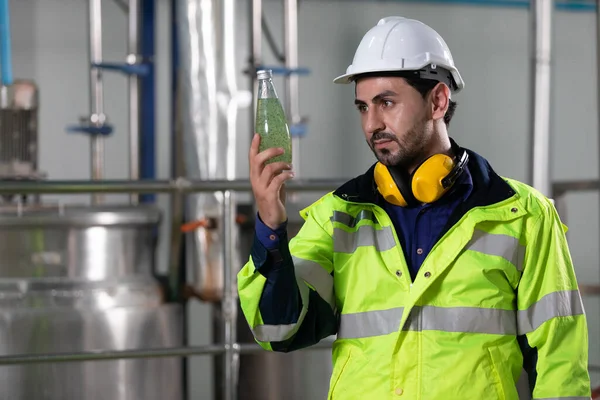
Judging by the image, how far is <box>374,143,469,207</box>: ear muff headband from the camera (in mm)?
1386

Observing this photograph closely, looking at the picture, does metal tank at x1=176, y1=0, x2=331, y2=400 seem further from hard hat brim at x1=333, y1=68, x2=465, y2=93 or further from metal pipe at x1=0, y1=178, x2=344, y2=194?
hard hat brim at x1=333, y1=68, x2=465, y2=93

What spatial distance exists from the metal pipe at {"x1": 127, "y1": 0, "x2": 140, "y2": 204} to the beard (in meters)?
2.19

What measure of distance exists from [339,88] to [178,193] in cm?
329

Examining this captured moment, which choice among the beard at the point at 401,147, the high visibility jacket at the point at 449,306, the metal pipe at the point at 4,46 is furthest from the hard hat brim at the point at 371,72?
the metal pipe at the point at 4,46

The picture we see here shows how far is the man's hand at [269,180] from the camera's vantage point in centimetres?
127

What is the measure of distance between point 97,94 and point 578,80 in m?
3.64

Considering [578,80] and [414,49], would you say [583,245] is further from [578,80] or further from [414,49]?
[414,49]

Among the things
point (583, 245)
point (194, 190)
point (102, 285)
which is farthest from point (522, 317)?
point (583, 245)

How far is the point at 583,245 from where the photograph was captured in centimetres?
559

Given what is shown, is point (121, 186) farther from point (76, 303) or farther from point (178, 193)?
point (76, 303)

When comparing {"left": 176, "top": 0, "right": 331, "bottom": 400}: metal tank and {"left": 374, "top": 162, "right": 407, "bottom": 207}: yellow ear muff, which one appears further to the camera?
{"left": 176, "top": 0, "right": 331, "bottom": 400}: metal tank

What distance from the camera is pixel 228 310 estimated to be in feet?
8.01

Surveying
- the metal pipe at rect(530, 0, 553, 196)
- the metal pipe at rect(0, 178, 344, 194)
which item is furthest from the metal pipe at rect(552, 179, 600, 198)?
the metal pipe at rect(0, 178, 344, 194)

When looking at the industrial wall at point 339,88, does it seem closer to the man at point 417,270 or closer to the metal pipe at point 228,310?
the metal pipe at point 228,310
